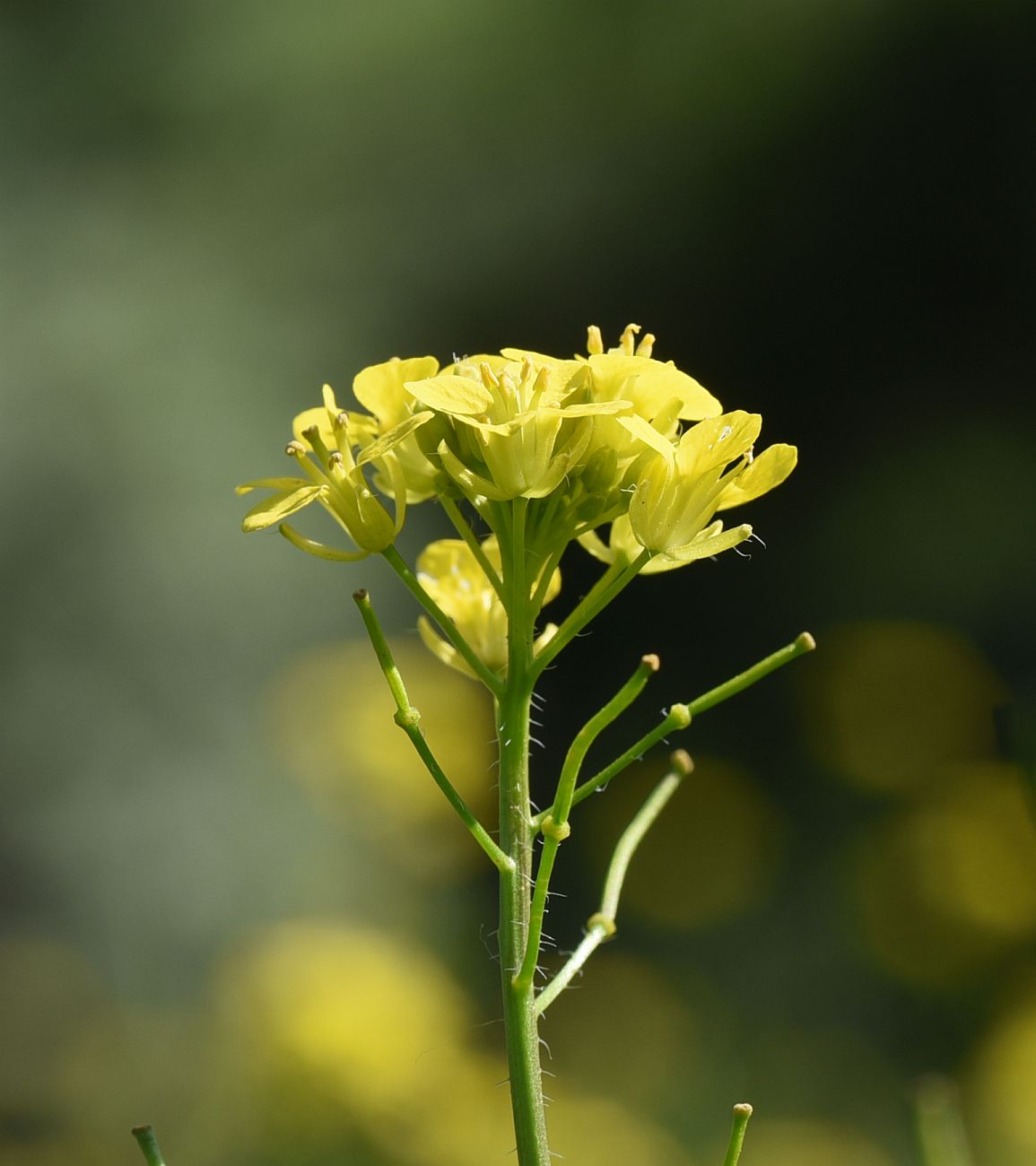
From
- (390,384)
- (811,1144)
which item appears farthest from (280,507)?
(811,1144)

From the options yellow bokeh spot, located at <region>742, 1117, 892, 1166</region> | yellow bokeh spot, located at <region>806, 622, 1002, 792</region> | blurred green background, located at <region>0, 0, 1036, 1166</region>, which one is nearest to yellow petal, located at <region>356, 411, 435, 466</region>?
blurred green background, located at <region>0, 0, 1036, 1166</region>

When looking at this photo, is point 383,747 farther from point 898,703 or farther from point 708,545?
point 708,545

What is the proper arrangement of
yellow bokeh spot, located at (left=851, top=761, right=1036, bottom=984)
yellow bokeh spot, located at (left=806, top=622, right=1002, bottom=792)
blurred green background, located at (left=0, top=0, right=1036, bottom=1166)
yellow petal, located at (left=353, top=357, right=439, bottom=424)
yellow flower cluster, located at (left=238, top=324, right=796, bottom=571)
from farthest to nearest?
1. yellow bokeh spot, located at (left=806, top=622, right=1002, bottom=792)
2. yellow bokeh spot, located at (left=851, top=761, right=1036, bottom=984)
3. blurred green background, located at (left=0, top=0, right=1036, bottom=1166)
4. yellow petal, located at (left=353, top=357, right=439, bottom=424)
5. yellow flower cluster, located at (left=238, top=324, right=796, bottom=571)

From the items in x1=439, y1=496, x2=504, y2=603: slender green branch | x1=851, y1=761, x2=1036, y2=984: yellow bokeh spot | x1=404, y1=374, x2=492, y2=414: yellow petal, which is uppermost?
x1=404, y1=374, x2=492, y2=414: yellow petal

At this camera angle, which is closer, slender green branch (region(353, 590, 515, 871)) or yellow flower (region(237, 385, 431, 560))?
slender green branch (region(353, 590, 515, 871))

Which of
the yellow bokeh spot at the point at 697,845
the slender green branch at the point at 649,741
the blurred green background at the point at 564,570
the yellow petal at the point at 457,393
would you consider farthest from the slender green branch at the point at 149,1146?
the yellow bokeh spot at the point at 697,845

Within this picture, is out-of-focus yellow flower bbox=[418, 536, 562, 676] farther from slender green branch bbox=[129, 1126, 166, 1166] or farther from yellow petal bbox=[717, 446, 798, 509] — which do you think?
slender green branch bbox=[129, 1126, 166, 1166]

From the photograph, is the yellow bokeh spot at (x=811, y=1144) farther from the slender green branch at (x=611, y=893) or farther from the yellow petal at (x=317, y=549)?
the yellow petal at (x=317, y=549)

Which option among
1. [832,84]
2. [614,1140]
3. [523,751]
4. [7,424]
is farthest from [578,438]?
[832,84]
